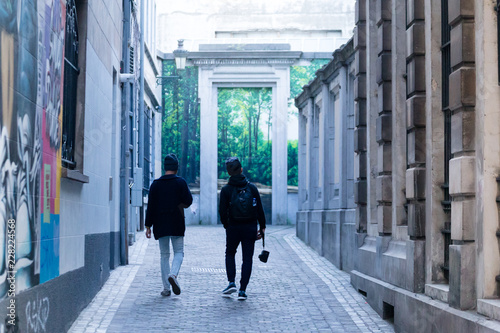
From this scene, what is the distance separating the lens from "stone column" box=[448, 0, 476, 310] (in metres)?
7.13

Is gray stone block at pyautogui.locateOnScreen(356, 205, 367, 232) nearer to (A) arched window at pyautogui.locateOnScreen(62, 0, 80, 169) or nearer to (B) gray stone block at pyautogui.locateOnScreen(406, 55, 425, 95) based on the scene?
(B) gray stone block at pyautogui.locateOnScreen(406, 55, 425, 95)

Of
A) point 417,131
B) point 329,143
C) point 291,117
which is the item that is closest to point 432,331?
point 417,131

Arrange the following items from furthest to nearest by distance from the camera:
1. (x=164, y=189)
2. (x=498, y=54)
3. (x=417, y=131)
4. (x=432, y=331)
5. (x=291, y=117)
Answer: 1. (x=291, y=117)
2. (x=164, y=189)
3. (x=417, y=131)
4. (x=432, y=331)
5. (x=498, y=54)

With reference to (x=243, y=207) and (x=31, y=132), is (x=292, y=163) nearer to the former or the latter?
(x=243, y=207)

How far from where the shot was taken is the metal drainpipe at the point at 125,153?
15.0 meters

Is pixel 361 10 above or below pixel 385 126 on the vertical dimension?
above

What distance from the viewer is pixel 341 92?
1598cm

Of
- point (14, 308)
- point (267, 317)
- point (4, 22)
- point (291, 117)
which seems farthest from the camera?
point (291, 117)

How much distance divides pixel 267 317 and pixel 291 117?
2459 centimetres

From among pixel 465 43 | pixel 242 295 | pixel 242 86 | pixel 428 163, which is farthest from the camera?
pixel 242 86

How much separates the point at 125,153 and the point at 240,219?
17.8 feet

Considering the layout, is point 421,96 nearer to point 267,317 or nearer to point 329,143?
point 267,317

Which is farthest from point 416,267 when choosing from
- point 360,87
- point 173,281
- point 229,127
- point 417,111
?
point 229,127

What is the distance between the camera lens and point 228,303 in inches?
424
